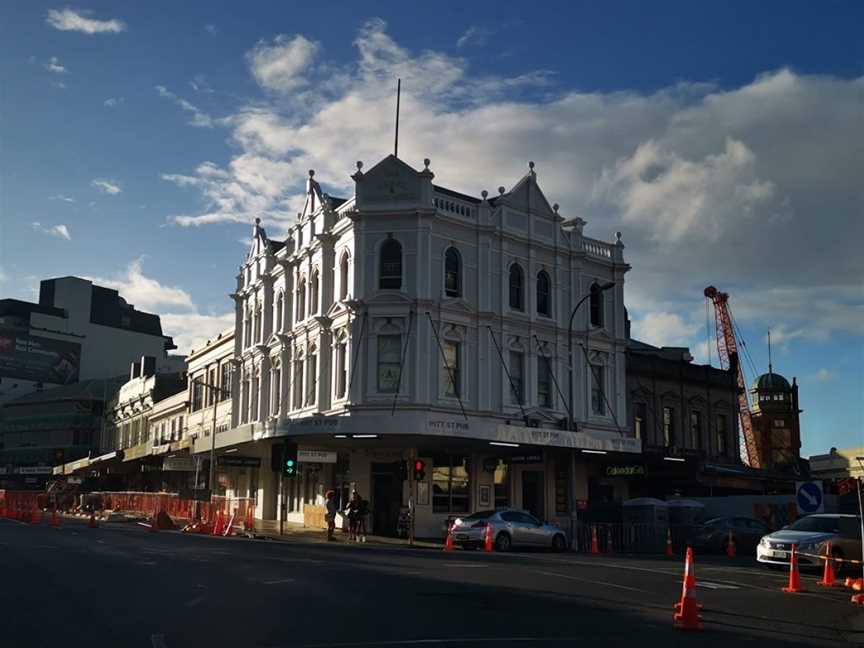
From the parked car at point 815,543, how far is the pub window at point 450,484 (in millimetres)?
15963

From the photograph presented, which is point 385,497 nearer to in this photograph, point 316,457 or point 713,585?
point 316,457

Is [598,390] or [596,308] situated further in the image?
[596,308]

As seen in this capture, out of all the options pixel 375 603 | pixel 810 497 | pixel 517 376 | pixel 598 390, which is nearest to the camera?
pixel 375 603

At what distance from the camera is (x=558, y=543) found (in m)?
30.1

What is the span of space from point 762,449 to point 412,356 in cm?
6242

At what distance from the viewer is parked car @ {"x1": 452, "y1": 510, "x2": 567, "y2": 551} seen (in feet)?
93.7

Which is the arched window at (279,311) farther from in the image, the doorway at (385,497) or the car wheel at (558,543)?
the car wheel at (558,543)

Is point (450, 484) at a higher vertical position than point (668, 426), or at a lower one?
lower

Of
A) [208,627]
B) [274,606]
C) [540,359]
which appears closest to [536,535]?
[540,359]

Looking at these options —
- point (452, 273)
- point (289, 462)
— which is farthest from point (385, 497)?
point (452, 273)

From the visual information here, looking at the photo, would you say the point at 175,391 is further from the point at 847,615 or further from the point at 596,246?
the point at 847,615

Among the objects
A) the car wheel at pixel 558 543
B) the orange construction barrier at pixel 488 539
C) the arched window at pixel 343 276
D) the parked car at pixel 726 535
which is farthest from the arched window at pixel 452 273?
the parked car at pixel 726 535

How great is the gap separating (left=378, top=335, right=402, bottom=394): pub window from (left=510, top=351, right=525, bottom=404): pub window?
5.21 meters

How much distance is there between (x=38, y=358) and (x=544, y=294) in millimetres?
83112
